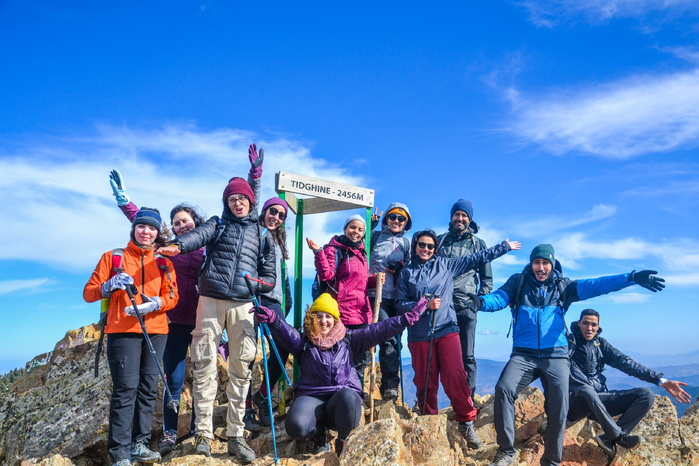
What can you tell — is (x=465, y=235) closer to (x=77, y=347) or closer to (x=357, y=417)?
(x=357, y=417)

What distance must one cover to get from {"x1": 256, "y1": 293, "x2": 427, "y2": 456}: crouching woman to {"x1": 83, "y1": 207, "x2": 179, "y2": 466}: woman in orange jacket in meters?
1.46

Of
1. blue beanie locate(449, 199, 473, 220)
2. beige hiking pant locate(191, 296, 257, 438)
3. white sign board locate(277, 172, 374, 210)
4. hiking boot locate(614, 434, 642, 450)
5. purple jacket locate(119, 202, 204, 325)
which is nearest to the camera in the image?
beige hiking pant locate(191, 296, 257, 438)

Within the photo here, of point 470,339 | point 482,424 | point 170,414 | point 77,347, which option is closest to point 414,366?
point 470,339

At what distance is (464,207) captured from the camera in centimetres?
902

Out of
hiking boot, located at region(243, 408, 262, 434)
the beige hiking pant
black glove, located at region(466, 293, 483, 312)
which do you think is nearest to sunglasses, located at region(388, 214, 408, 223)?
black glove, located at region(466, 293, 483, 312)

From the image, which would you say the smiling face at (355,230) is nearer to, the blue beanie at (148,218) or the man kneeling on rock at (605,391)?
the blue beanie at (148,218)

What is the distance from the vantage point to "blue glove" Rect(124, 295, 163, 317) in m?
6.10

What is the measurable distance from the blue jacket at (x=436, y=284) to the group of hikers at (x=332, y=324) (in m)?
0.02

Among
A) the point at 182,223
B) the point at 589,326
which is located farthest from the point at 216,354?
the point at 589,326

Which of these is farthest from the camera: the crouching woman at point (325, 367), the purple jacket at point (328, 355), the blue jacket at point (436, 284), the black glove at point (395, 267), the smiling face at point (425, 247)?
the black glove at point (395, 267)

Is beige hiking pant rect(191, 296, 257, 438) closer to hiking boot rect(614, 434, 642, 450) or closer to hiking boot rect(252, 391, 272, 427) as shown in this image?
hiking boot rect(252, 391, 272, 427)

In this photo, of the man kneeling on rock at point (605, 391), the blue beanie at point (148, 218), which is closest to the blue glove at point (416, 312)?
the man kneeling on rock at point (605, 391)

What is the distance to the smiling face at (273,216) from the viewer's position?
25.9 feet

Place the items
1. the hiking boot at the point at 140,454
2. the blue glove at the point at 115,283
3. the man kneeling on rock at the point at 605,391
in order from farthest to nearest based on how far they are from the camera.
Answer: the man kneeling on rock at the point at 605,391, the hiking boot at the point at 140,454, the blue glove at the point at 115,283
